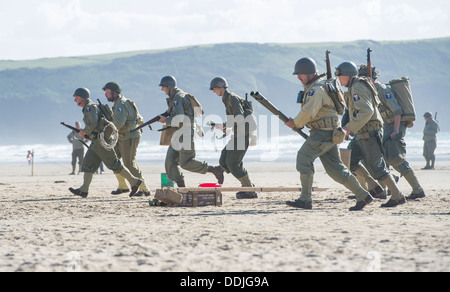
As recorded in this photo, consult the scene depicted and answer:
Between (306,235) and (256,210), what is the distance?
8.07ft

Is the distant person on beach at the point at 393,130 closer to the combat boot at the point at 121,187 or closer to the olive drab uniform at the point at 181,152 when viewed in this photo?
the olive drab uniform at the point at 181,152

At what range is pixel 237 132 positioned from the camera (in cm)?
1027

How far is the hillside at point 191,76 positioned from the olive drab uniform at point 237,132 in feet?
232

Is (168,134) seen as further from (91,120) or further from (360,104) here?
(360,104)

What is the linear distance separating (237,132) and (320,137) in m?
2.79

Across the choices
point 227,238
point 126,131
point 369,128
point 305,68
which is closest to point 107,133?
point 126,131

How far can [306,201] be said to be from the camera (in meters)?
8.00

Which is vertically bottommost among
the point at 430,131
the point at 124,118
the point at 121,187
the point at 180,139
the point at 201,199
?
the point at 201,199

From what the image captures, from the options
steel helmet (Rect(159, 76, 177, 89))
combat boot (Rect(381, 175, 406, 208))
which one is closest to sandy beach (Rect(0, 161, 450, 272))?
combat boot (Rect(381, 175, 406, 208))

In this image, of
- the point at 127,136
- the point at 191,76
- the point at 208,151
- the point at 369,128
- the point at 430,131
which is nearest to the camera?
the point at 369,128

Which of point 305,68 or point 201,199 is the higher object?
point 305,68

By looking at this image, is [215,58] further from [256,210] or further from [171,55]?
[256,210]

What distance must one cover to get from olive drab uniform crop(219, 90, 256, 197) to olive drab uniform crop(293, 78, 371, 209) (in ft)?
8.05

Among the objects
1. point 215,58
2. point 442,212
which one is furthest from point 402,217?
point 215,58
